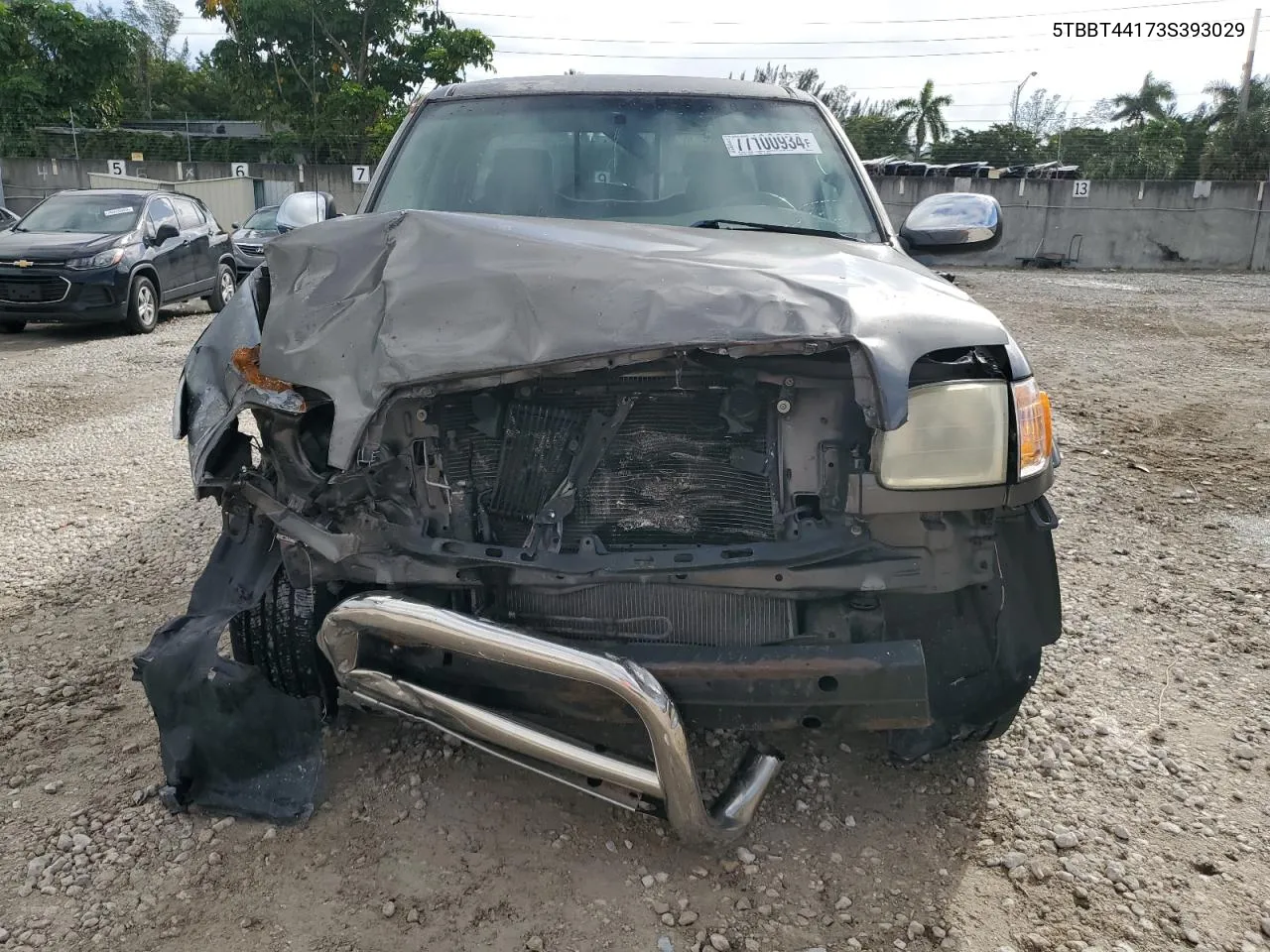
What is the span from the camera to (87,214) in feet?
33.2

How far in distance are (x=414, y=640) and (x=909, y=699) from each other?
1088 millimetres

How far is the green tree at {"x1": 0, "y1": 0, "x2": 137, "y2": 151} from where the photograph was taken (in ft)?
94.8

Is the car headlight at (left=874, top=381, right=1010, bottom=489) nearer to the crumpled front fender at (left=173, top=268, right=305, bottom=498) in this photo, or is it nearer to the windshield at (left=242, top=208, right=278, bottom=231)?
the crumpled front fender at (left=173, top=268, right=305, bottom=498)

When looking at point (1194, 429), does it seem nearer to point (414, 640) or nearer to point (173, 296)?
point (414, 640)

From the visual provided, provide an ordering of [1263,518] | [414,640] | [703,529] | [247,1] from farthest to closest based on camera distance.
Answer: [247,1]
[1263,518]
[703,529]
[414,640]

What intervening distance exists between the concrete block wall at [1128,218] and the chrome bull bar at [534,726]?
71.4ft

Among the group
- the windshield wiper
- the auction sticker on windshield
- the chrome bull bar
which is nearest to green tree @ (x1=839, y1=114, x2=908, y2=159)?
the auction sticker on windshield

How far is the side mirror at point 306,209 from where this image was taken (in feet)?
11.1

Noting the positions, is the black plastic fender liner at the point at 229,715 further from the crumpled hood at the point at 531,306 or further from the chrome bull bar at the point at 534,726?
the crumpled hood at the point at 531,306

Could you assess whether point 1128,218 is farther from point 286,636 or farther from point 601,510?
point 286,636

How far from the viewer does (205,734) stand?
94.2 inches

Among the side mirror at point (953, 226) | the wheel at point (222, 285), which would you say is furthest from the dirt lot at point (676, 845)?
the wheel at point (222, 285)

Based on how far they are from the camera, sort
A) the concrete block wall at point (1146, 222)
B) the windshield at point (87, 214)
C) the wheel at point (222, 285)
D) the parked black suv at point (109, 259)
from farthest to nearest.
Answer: the concrete block wall at point (1146, 222), the wheel at point (222, 285), the windshield at point (87, 214), the parked black suv at point (109, 259)

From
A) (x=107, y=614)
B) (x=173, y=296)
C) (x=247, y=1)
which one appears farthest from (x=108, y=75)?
(x=107, y=614)
